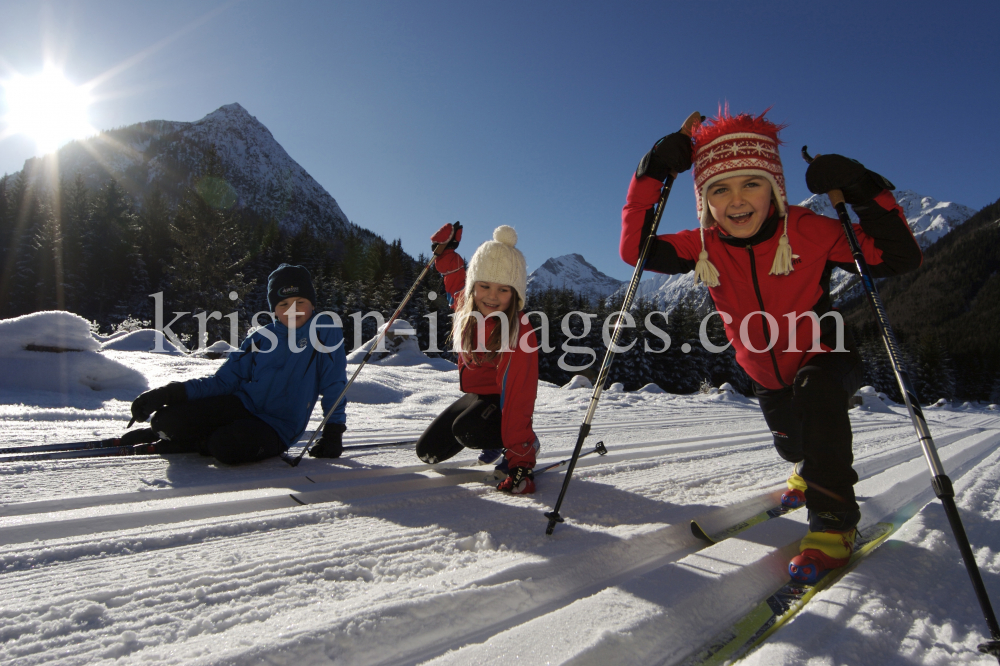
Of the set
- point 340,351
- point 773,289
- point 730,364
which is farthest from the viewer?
point 730,364

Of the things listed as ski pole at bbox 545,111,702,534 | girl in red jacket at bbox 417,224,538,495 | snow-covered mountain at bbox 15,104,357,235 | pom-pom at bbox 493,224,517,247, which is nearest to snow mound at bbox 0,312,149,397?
girl in red jacket at bbox 417,224,538,495

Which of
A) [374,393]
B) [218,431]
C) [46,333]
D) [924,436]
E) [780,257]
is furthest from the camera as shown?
[374,393]

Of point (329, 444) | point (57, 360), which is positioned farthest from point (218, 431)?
point (57, 360)

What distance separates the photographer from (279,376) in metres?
2.79

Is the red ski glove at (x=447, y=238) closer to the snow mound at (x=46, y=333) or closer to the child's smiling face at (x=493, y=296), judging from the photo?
the child's smiling face at (x=493, y=296)

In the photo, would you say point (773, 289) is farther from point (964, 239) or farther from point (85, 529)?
point (964, 239)

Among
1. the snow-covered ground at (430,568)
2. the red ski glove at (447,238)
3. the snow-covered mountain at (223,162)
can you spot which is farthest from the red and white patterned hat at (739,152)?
the snow-covered mountain at (223,162)

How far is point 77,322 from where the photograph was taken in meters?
5.40

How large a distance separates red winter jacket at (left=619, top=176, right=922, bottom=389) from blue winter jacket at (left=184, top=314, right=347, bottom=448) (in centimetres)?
181

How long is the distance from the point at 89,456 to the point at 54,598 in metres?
1.68

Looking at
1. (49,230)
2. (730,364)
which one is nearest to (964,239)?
(730,364)

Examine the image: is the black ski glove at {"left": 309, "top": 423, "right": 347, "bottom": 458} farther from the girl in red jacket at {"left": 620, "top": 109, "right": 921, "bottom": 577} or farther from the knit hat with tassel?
the knit hat with tassel

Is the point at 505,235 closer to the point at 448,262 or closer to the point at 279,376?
the point at 448,262

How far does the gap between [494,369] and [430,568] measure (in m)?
1.66
